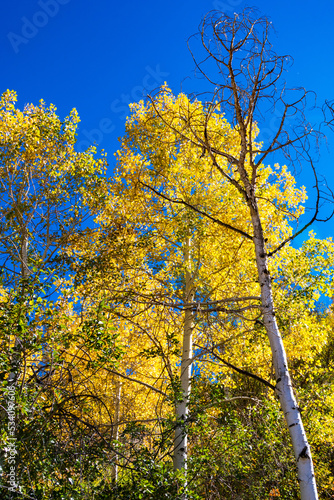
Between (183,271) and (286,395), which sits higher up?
(183,271)

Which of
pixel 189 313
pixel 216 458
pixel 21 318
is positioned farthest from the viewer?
pixel 189 313

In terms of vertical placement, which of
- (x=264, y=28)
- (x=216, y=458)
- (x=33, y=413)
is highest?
(x=264, y=28)

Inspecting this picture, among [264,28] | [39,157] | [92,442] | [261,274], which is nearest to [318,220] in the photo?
[261,274]

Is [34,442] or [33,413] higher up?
[33,413]

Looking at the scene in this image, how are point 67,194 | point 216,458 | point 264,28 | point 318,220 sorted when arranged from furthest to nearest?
point 67,194 < point 216,458 < point 264,28 < point 318,220

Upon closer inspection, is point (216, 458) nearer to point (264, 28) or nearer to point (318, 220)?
point (318, 220)

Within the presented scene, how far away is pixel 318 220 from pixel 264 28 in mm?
2266

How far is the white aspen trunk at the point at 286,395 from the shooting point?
2.81 metres

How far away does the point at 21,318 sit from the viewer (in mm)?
3238

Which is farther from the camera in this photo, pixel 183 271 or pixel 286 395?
pixel 183 271

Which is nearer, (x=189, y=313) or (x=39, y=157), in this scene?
(x=189, y=313)

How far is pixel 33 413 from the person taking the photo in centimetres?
361

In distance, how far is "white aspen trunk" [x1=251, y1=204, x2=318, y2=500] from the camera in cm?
281

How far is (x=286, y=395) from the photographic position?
10.1ft
